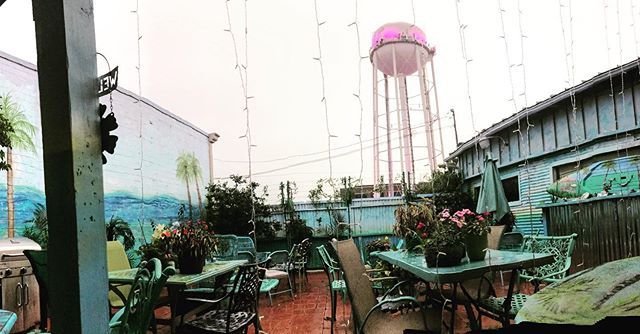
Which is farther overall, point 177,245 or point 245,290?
point 177,245

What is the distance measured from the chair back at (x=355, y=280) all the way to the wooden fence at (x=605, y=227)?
8.77ft

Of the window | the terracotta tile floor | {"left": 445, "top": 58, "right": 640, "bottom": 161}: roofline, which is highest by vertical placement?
{"left": 445, "top": 58, "right": 640, "bottom": 161}: roofline

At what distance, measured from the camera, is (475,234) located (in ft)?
9.03

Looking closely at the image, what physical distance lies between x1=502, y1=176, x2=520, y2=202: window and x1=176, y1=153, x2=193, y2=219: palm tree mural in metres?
6.85

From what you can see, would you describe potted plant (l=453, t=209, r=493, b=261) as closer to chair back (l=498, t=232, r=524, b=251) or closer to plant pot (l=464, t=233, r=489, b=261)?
plant pot (l=464, t=233, r=489, b=261)

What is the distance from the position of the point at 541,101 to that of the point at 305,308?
4.96 meters

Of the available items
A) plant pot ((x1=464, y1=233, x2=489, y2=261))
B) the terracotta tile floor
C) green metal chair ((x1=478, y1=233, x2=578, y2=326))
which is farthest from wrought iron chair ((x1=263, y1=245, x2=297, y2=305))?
green metal chair ((x1=478, y1=233, x2=578, y2=326))

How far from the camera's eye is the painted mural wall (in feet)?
15.1

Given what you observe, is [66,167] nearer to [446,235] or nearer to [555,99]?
[446,235]

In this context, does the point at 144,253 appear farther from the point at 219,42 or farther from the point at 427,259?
the point at 427,259

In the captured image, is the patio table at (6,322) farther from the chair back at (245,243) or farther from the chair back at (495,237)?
the chair back at (245,243)

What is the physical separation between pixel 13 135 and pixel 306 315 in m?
4.08

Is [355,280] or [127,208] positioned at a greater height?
[127,208]

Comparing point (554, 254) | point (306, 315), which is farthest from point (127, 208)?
point (554, 254)
